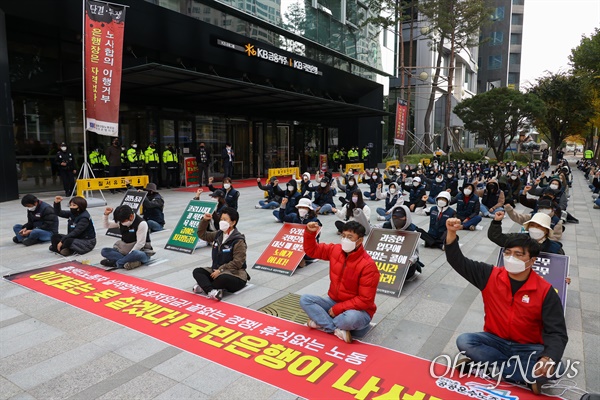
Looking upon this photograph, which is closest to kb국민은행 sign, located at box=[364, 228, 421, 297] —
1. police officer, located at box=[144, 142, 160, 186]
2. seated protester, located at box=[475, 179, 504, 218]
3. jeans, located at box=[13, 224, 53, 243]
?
jeans, located at box=[13, 224, 53, 243]

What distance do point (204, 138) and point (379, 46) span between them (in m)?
19.4

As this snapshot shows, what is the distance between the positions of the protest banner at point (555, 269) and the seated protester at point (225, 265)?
355 cm

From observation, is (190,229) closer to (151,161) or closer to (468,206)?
(468,206)

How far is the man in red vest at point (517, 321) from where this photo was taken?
141 inches

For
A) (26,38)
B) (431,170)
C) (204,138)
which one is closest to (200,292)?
(26,38)

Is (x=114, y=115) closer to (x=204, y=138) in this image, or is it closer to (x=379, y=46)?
(x=204, y=138)

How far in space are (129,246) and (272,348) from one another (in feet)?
14.1

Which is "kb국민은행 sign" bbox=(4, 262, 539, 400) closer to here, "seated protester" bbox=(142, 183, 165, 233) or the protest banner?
the protest banner

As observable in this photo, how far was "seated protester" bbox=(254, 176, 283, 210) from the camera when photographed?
45.5 ft

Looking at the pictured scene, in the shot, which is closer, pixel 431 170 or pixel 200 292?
pixel 200 292

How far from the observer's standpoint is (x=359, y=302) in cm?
460

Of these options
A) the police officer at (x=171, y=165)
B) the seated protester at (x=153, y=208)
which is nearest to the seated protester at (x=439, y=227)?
the seated protester at (x=153, y=208)

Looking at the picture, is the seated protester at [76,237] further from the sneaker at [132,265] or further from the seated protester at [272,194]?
the seated protester at [272,194]

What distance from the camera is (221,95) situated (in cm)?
1892
